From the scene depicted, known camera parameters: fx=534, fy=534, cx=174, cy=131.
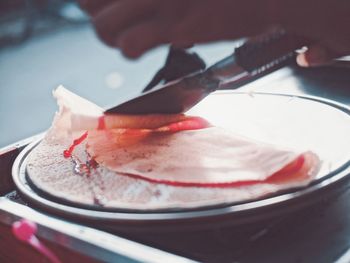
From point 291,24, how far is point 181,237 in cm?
47

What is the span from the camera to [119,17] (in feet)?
2.99

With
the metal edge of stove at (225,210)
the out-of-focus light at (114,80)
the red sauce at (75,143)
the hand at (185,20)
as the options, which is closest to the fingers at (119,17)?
the hand at (185,20)

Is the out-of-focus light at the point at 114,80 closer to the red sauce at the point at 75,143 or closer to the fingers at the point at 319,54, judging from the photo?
the fingers at the point at 319,54

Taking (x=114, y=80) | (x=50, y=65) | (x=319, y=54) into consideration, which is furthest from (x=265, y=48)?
(x=50, y=65)

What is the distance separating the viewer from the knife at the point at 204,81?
128cm

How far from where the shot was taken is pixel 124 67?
24.8 ft

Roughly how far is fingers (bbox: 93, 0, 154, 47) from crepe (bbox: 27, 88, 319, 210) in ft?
1.14

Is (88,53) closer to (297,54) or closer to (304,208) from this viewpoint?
(297,54)

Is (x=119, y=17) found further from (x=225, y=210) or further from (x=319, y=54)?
(x=319, y=54)

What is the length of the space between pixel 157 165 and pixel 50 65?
7.22 m

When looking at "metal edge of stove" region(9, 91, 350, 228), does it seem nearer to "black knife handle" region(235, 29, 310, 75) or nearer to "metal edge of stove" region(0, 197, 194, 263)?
"metal edge of stove" region(0, 197, 194, 263)

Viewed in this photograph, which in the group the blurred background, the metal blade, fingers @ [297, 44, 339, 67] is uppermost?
the metal blade

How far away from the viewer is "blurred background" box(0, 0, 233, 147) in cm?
587

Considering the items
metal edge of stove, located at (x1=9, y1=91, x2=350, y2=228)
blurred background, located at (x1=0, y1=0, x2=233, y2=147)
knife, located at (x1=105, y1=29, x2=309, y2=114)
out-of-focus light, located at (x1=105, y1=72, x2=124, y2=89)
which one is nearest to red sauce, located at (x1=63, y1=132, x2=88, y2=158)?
knife, located at (x1=105, y1=29, x2=309, y2=114)
